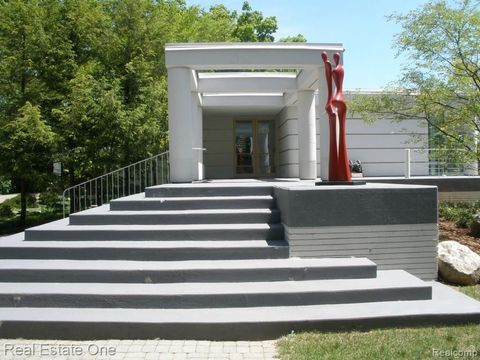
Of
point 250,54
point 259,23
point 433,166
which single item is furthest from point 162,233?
point 259,23

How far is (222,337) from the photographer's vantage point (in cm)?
447

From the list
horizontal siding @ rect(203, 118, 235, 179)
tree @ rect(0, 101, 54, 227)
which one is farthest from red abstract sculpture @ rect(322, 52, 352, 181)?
tree @ rect(0, 101, 54, 227)

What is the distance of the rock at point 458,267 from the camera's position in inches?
257

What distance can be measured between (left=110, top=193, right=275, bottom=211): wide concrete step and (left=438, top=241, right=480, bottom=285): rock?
9.13 ft

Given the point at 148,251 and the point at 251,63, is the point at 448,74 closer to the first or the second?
the point at 251,63

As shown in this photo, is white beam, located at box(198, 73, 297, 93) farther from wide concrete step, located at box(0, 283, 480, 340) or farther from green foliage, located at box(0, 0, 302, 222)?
wide concrete step, located at box(0, 283, 480, 340)

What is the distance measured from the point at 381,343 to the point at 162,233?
11.3 ft

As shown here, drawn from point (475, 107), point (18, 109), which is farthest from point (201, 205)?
point (18, 109)

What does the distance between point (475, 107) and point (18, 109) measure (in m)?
14.8

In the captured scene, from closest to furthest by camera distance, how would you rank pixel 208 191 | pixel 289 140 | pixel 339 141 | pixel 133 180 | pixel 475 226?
pixel 339 141, pixel 208 191, pixel 475 226, pixel 133 180, pixel 289 140

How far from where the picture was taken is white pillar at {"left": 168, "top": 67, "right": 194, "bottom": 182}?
922cm

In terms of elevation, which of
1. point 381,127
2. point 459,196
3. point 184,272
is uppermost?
point 381,127

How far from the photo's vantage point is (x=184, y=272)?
5422 mm

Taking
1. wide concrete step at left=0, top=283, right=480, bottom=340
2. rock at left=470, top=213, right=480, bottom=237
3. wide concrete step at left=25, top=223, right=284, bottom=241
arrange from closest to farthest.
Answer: wide concrete step at left=0, top=283, right=480, bottom=340, wide concrete step at left=25, top=223, right=284, bottom=241, rock at left=470, top=213, right=480, bottom=237
